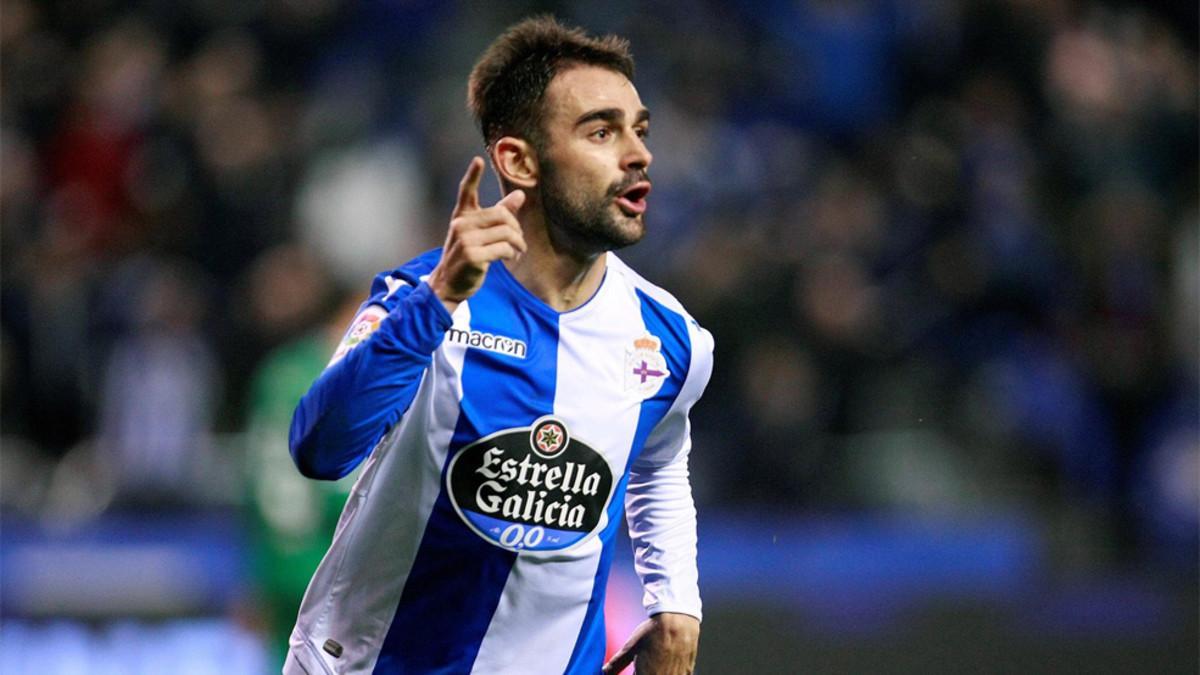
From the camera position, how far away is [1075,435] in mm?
9625

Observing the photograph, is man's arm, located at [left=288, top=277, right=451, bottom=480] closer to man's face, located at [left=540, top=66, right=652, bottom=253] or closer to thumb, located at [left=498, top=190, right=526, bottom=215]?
thumb, located at [left=498, top=190, right=526, bottom=215]

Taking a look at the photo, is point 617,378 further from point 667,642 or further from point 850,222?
point 850,222

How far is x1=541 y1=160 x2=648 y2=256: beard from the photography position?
4008 millimetres

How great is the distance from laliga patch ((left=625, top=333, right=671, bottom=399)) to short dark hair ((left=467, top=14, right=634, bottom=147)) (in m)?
0.54

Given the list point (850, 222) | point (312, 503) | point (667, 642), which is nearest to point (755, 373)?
point (850, 222)

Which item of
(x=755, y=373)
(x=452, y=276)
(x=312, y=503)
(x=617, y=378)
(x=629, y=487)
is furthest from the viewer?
(x=755, y=373)

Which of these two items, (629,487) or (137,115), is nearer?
(629,487)

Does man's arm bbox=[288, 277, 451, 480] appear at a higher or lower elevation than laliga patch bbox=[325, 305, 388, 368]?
lower

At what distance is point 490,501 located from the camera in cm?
389

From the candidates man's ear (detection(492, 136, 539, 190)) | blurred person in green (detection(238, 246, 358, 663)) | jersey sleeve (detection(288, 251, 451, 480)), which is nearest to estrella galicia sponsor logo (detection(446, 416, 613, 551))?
jersey sleeve (detection(288, 251, 451, 480))

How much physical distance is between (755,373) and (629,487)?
4.47m

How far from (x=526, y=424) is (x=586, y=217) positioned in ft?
1.64

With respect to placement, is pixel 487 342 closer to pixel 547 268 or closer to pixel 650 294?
pixel 547 268

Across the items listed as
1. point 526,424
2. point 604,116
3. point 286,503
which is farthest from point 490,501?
point 286,503
